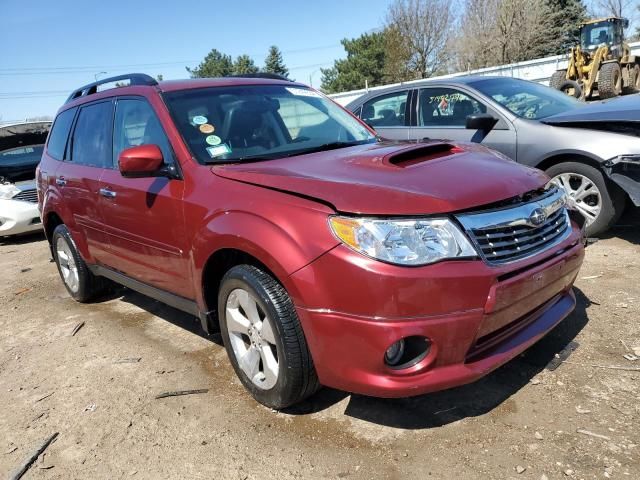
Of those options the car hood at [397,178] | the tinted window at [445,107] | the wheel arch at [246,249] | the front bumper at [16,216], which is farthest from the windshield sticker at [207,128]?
the front bumper at [16,216]

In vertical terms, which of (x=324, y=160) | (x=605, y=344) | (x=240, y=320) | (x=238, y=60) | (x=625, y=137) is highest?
(x=238, y=60)

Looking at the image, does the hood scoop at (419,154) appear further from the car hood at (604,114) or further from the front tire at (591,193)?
the car hood at (604,114)

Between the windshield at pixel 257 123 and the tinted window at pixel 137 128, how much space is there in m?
0.15

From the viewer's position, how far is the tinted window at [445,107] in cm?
566

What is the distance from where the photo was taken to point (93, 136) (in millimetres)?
4203

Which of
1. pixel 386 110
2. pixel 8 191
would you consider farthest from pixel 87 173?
pixel 8 191

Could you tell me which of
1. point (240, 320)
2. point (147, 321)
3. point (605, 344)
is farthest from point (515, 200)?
point (147, 321)

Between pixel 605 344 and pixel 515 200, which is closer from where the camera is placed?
pixel 515 200

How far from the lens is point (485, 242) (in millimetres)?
2287

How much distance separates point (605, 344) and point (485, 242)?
1434mm

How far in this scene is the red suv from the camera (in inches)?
86.7

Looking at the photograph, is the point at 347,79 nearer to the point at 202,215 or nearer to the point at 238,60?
the point at 238,60

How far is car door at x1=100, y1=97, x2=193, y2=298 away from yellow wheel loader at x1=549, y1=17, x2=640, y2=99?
571 inches

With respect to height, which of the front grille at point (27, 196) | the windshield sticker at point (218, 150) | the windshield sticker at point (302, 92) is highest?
the windshield sticker at point (302, 92)
